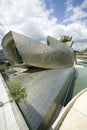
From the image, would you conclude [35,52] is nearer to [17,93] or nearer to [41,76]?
[41,76]

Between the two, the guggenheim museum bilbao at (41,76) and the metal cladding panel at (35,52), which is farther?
the metal cladding panel at (35,52)

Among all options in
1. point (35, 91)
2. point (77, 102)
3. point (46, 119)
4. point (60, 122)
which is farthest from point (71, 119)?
point (35, 91)

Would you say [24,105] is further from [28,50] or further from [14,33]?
[14,33]

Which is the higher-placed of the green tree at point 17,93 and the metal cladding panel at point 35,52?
the metal cladding panel at point 35,52

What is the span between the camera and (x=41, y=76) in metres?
13.3

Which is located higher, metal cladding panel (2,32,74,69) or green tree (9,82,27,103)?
metal cladding panel (2,32,74,69)

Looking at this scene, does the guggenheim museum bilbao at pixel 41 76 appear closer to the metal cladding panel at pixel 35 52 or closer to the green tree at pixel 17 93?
the metal cladding panel at pixel 35 52

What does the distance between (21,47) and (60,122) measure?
38.2 feet

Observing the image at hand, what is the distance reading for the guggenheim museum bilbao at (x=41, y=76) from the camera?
19.9 ft

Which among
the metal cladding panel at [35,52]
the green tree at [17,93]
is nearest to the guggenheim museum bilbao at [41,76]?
the metal cladding panel at [35,52]

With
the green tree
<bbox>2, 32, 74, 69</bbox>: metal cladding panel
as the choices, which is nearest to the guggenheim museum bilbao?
<bbox>2, 32, 74, 69</bbox>: metal cladding panel

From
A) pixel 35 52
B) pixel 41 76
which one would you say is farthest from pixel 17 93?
pixel 35 52

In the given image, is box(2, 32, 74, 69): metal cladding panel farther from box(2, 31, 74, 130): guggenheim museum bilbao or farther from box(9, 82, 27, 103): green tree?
box(9, 82, 27, 103): green tree

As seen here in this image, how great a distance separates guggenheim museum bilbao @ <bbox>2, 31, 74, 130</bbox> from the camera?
6.07 metres
